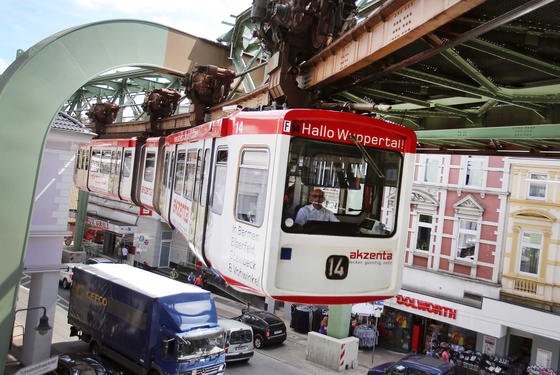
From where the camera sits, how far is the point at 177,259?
94.8 ft

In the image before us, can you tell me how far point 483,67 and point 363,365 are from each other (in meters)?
12.7

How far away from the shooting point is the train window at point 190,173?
825cm

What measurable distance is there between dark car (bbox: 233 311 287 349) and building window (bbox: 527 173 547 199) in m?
9.96

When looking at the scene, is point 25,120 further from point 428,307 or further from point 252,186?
point 428,307

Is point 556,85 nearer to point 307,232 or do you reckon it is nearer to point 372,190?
point 372,190

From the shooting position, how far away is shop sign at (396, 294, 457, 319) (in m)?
17.1

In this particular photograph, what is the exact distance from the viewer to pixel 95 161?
66.0 ft

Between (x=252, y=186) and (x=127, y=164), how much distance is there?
1180 centimetres

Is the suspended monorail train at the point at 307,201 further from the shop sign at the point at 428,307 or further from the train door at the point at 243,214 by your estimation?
the shop sign at the point at 428,307

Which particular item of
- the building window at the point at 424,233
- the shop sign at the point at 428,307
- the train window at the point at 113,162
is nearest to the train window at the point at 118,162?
the train window at the point at 113,162

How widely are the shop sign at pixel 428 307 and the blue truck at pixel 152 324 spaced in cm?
841

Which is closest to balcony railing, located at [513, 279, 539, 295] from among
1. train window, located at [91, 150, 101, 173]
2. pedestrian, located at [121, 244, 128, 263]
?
train window, located at [91, 150, 101, 173]

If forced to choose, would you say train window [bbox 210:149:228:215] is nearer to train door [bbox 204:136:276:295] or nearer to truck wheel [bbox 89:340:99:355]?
train door [bbox 204:136:276:295]

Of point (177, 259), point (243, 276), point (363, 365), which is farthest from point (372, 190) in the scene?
point (177, 259)
